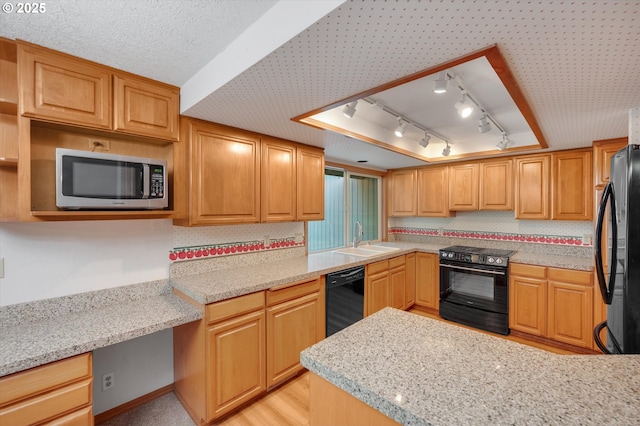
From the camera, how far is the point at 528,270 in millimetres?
2963

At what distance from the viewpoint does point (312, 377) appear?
102 cm

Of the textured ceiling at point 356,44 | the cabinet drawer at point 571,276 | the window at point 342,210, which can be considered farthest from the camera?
the window at point 342,210

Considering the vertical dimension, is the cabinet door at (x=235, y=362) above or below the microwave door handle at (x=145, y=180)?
below

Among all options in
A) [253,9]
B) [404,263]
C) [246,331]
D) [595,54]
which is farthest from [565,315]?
[253,9]

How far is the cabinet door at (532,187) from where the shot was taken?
3086 millimetres

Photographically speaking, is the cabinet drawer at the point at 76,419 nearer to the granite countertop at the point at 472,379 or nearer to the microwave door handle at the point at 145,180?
the microwave door handle at the point at 145,180

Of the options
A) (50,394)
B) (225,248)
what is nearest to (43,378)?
(50,394)

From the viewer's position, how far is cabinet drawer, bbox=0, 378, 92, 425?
1190 mm

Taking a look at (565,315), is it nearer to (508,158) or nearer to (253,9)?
(508,158)

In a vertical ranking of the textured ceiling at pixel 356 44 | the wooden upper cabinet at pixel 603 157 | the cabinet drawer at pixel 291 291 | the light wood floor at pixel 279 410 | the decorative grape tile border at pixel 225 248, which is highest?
the textured ceiling at pixel 356 44

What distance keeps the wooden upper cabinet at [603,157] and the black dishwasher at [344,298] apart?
95.3 inches

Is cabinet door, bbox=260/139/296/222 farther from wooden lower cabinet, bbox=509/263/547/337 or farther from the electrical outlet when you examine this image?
wooden lower cabinet, bbox=509/263/547/337

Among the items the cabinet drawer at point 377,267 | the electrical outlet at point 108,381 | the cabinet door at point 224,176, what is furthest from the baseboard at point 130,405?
the cabinet drawer at point 377,267

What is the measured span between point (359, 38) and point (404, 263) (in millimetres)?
3056
